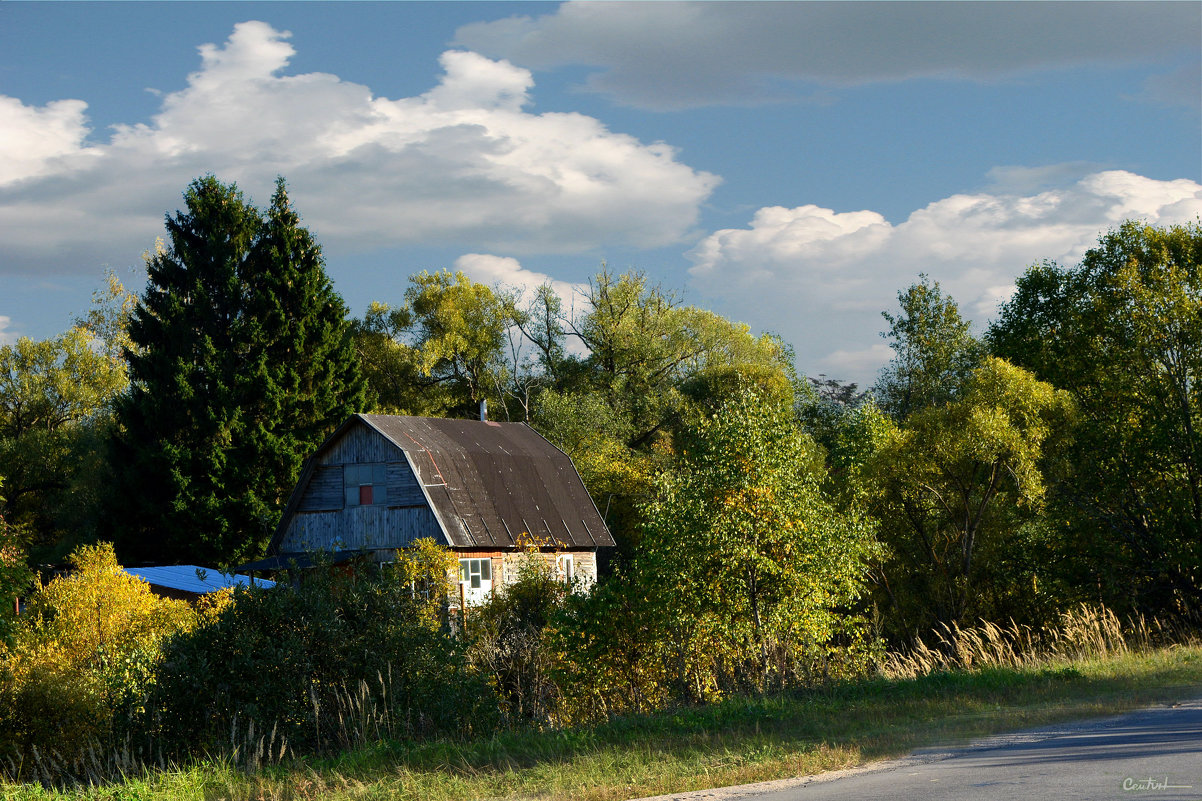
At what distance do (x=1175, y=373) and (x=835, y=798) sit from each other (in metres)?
17.2

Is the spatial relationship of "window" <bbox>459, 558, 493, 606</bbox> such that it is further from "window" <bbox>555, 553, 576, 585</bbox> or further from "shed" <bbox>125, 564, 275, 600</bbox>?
"shed" <bbox>125, 564, 275, 600</bbox>

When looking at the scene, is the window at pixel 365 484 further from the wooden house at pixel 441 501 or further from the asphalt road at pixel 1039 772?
the asphalt road at pixel 1039 772

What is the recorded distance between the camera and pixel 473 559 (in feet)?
113

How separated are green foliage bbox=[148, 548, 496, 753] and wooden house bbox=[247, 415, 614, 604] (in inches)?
746

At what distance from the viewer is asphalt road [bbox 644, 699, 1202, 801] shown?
23.9 ft

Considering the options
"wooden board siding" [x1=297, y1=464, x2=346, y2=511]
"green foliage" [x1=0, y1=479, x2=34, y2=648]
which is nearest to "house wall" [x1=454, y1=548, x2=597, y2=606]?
"wooden board siding" [x1=297, y1=464, x2=346, y2=511]

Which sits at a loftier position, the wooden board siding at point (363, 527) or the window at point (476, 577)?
the wooden board siding at point (363, 527)

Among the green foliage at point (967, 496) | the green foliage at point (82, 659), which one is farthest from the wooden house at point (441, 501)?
the green foliage at point (82, 659)

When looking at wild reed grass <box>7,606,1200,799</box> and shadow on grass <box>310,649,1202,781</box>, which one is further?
shadow on grass <box>310,649,1202,781</box>

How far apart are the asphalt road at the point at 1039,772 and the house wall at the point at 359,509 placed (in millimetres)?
25480

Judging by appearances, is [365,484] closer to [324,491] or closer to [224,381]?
[324,491]

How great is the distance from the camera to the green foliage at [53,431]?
4769 cm

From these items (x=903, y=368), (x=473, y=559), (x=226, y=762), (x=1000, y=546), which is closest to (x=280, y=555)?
(x=473, y=559)

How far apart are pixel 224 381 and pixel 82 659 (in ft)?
90.6
